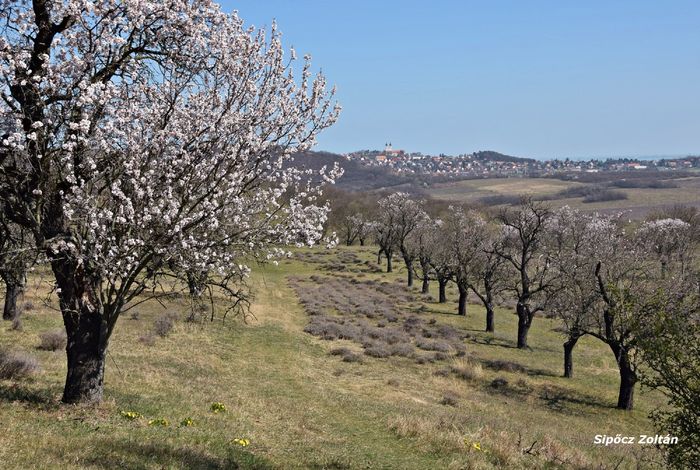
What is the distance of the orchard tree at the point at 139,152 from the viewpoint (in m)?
11.4

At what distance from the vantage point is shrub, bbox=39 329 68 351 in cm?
2366

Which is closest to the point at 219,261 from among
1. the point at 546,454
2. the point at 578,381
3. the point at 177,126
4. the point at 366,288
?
the point at 177,126

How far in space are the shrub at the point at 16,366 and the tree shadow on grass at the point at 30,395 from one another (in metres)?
1.31

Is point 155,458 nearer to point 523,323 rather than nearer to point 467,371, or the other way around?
point 467,371

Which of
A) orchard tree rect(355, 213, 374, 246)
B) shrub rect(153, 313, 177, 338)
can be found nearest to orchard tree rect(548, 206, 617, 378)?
shrub rect(153, 313, 177, 338)

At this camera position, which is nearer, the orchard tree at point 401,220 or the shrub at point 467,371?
the shrub at point 467,371

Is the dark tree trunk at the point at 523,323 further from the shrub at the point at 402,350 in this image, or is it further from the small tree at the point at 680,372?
the small tree at the point at 680,372

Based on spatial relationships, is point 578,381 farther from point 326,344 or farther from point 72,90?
point 72,90

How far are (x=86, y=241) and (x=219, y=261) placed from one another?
9.63ft

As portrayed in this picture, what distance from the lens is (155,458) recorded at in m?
11.0

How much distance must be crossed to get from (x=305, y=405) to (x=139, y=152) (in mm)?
12986

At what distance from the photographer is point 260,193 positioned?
14227 millimetres

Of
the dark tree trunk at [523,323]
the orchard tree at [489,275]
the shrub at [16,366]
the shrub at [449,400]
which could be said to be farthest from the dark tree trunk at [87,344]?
the orchard tree at [489,275]

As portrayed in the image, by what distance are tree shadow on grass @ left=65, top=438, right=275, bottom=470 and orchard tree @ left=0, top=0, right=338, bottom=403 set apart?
324 cm
